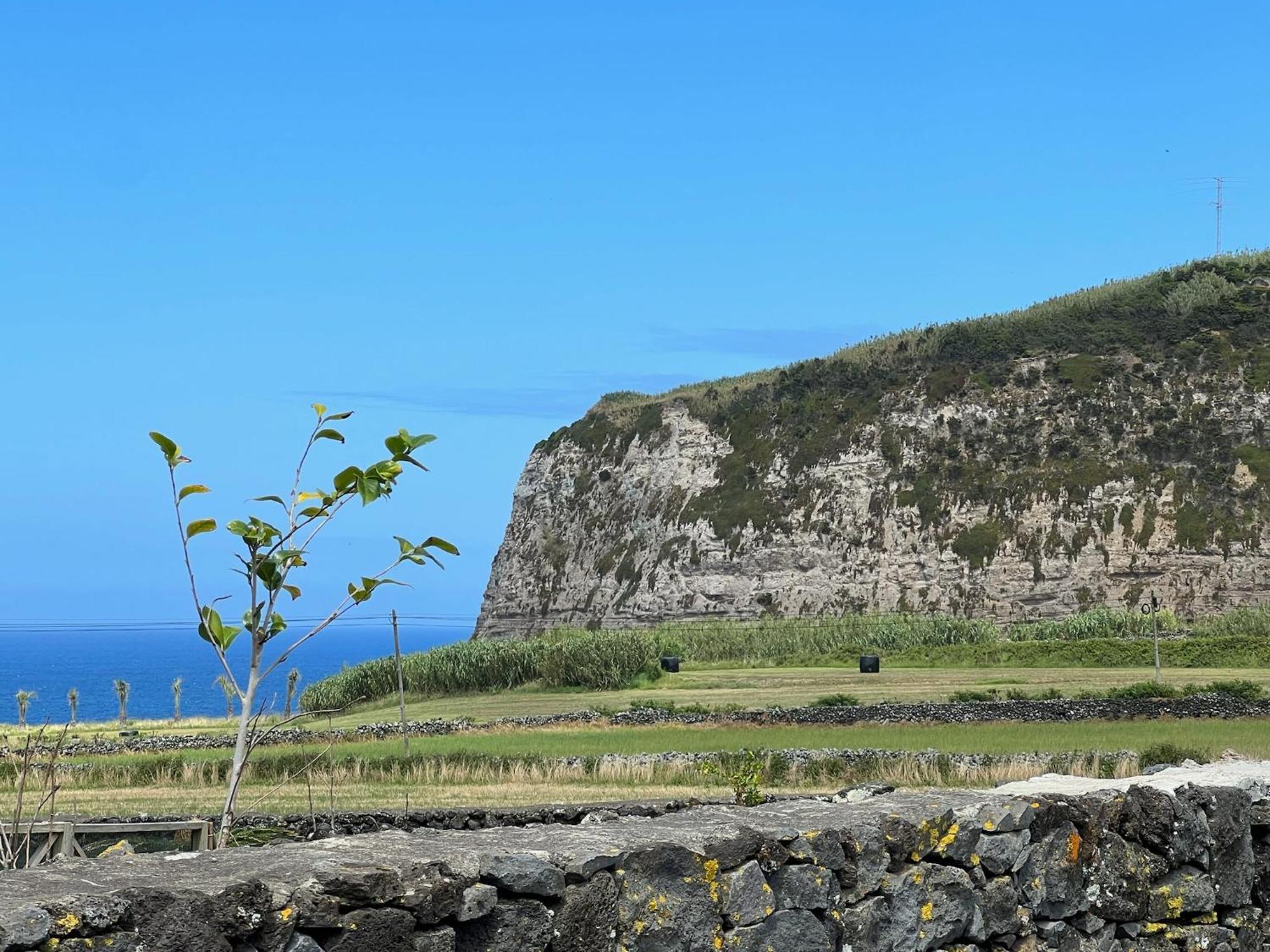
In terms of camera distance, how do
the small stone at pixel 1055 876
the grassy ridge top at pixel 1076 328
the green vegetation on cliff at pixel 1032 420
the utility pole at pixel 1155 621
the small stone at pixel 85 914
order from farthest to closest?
the grassy ridge top at pixel 1076 328 < the green vegetation on cliff at pixel 1032 420 < the utility pole at pixel 1155 621 < the small stone at pixel 1055 876 < the small stone at pixel 85 914

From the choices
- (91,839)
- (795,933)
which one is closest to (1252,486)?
(91,839)

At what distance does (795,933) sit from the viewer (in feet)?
19.1

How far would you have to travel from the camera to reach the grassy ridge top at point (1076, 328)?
98.2 metres

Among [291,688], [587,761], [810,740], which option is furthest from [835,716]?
[291,688]

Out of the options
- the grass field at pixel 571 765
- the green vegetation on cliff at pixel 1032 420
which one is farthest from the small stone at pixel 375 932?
the green vegetation on cliff at pixel 1032 420

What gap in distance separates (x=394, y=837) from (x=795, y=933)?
1603mm

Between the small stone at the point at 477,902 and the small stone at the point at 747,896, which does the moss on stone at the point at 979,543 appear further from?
the small stone at the point at 477,902

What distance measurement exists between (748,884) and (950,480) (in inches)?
3573

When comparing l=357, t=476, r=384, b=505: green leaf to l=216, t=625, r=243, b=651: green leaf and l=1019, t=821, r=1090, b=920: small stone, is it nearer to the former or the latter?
l=216, t=625, r=243, b=651: green leaf

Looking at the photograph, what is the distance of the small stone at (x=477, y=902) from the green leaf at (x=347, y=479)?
2.42 m

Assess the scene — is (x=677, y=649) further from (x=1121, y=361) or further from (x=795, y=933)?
(x=795, y=933)

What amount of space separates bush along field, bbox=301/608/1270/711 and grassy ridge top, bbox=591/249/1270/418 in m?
34.4

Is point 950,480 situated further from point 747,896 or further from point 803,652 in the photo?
point 747,896

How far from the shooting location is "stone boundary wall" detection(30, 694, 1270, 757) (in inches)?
1345
